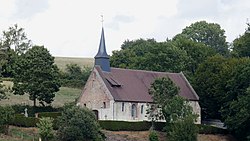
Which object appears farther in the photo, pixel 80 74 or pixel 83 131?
pixel 80 74

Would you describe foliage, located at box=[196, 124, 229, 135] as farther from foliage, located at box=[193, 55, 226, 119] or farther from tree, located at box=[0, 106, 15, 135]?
tree, located at box=[0, 106, 15, 135]

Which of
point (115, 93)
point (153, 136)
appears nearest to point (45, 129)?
point (153, 136)

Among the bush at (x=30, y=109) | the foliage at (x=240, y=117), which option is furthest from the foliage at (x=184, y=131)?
the bush at (x=30, y=109)

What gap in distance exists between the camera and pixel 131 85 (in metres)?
83.9

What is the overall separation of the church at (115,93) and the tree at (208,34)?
171ft

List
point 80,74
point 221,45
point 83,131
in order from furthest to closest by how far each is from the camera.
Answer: point 221,45, point 80,74, point 83,131

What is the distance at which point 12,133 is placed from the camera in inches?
2542

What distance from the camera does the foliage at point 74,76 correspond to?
106750mm

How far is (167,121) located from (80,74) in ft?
151

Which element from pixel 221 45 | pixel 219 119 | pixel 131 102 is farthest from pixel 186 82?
pixel 221 45

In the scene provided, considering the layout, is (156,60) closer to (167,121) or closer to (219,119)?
(219,119)

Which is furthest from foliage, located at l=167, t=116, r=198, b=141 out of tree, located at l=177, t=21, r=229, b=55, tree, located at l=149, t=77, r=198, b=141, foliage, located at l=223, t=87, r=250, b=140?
tree, located at l=177, t=21, r=229, b=55

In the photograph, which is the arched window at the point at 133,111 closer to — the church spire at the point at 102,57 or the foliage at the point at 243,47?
the church spire at the point at 102,57

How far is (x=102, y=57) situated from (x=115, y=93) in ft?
20.9
